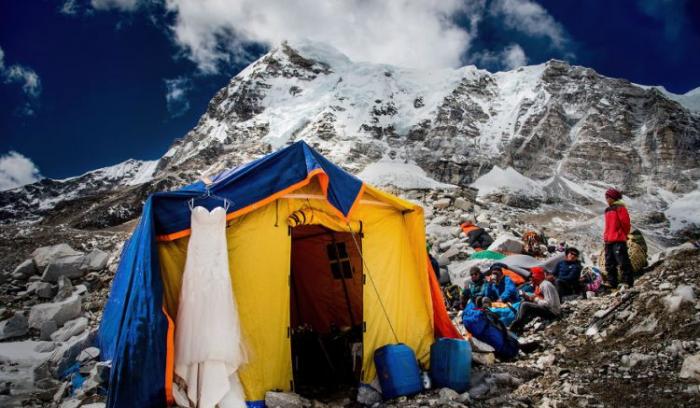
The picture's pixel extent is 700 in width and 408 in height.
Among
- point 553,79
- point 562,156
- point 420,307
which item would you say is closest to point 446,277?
point 420,307

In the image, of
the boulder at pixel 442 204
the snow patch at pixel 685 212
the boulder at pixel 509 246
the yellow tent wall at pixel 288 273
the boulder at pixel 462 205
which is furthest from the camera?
the snow patch at pixel 685 212

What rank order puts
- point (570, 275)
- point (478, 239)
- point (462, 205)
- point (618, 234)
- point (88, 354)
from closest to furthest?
1. point (88, 354)
2. point (618, 234)
3. point (570, 275)
4. point (478, 239)
5. point (462, 205)

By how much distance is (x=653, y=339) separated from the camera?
427 centimetres

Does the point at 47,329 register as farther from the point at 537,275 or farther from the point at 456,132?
the point at 456,132

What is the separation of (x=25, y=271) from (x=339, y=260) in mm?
8545

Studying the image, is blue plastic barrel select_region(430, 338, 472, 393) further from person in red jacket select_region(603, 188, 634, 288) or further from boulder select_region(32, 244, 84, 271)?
boulder select_region(32, 244, 84, 271)

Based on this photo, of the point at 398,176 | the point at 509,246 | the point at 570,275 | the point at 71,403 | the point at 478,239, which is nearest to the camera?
the point at 71,403

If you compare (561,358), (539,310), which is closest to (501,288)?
(539,310)

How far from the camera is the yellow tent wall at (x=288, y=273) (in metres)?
4.55

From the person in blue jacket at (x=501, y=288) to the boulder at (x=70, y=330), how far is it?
25.1 feet

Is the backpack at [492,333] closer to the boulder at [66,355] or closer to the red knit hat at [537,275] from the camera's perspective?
the red knit hat at [537,275]

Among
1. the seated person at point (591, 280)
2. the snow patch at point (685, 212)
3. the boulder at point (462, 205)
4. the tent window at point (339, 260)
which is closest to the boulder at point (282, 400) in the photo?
the tent window at point (339, 260)

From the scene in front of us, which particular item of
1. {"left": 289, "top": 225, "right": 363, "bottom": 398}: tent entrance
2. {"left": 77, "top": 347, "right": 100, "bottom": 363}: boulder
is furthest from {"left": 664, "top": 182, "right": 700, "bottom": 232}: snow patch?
{"left": 77, "top": 347, "right": 100, "bottom": 363}: boulder

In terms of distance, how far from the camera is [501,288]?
25.3 feet
